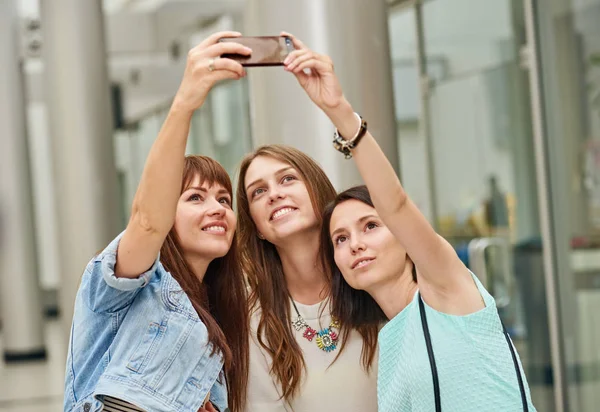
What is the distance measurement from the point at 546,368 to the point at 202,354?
165 inches

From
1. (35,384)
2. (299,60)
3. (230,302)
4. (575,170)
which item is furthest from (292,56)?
(35,384)

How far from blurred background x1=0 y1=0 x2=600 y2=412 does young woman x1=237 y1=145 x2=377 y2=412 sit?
68 centimetres

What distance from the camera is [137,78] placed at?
15.2 metres

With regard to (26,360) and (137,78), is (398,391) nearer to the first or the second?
(26,360)

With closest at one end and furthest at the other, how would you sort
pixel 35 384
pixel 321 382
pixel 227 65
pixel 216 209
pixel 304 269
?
pixel 227 65 < pixel 216 209 < pixel 321 382 < pixel 304 269 < pixel 35 384

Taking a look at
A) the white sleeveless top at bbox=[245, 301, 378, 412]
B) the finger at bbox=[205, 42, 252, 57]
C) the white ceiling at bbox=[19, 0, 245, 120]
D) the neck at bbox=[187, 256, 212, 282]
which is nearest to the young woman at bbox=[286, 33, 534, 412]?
the finger at bbox=[205, 42, 252, 57]

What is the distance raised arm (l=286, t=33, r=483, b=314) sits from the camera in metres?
2.24

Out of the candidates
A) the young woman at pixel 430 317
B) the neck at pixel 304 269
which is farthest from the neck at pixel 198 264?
the young woman at pixel 430 317

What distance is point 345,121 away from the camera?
7.48 feet

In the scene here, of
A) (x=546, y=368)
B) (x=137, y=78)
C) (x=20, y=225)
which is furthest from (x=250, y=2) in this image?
(x=137, y=78)

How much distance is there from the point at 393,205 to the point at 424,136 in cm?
509

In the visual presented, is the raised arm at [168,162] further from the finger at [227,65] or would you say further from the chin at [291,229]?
the chin at [291,229]

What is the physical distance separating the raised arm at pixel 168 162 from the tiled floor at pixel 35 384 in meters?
6.75

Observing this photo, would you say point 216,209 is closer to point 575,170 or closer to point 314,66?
point 314,66
